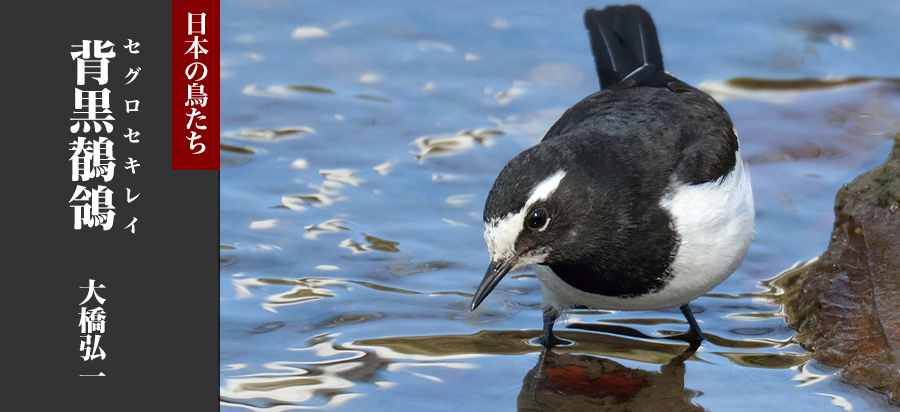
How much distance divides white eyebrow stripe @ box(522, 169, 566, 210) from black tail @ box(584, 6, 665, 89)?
2432 mm

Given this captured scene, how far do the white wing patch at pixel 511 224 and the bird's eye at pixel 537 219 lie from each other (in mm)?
44

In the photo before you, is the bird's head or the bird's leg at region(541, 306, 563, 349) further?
the bird's leg at region(541, 306, 563, 349)

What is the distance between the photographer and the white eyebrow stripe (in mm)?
4805

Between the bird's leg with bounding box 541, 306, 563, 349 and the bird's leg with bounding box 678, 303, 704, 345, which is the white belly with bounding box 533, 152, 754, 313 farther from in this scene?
the bird's leg with bounding box 678, 303, 704, 345

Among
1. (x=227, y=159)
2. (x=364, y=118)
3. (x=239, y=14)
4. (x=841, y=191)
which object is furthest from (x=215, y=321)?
(x=239, y=14)

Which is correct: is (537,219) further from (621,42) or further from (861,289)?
(621,42)

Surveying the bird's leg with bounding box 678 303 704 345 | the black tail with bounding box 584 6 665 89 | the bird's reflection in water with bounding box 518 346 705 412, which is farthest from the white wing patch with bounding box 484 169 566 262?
the black tail with bounding box 584 6 665 89

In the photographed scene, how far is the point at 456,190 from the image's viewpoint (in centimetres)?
754

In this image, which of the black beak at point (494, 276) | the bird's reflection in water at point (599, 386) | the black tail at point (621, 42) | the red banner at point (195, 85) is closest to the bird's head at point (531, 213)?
the black beak at point (494, 276)

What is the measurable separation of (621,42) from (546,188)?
9.05 ft

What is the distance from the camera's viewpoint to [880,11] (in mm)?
10016

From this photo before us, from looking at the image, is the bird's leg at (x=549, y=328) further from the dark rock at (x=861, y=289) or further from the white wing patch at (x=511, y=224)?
the dark rock at (x=861, y=289)

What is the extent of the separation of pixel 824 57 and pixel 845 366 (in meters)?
4.78

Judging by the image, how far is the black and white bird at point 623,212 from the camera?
4.90 m
